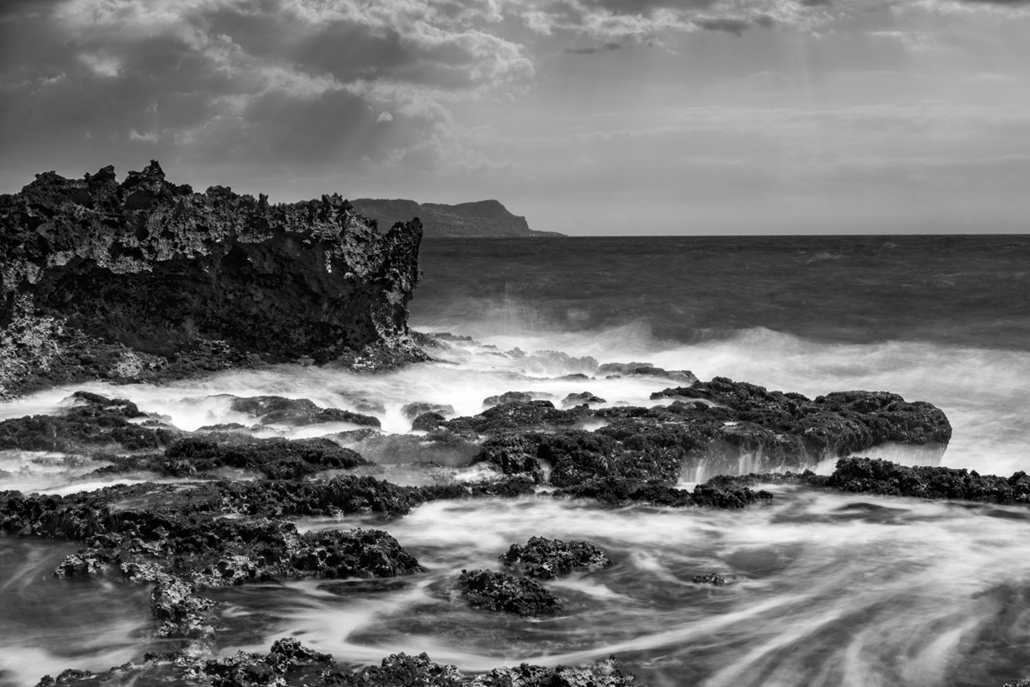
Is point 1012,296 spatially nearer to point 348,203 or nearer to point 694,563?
point 348,203

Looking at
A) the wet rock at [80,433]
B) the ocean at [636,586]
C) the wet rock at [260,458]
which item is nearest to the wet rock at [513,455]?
the ocean at [636,586]

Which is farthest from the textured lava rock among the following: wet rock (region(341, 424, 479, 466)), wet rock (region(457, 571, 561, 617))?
wet rock (region(341, 424, 479, 466))

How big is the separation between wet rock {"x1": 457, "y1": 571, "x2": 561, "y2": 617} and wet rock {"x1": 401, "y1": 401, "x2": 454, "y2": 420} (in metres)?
7.01

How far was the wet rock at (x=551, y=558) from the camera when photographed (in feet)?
26.1

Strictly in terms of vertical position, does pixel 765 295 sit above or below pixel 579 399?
above

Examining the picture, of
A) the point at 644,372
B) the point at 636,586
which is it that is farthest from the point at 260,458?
the point at 644,372

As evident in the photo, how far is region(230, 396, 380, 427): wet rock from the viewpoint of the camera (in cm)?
Answer: 1341

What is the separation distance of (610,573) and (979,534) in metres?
3.45

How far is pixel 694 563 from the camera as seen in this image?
8438mm

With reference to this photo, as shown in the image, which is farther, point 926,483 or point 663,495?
point 926,483

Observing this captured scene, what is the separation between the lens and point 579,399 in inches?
589

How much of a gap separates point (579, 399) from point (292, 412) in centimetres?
390

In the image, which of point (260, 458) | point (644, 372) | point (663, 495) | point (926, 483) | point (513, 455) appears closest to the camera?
point (663, 495)

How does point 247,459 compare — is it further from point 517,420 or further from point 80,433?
point 517,420
